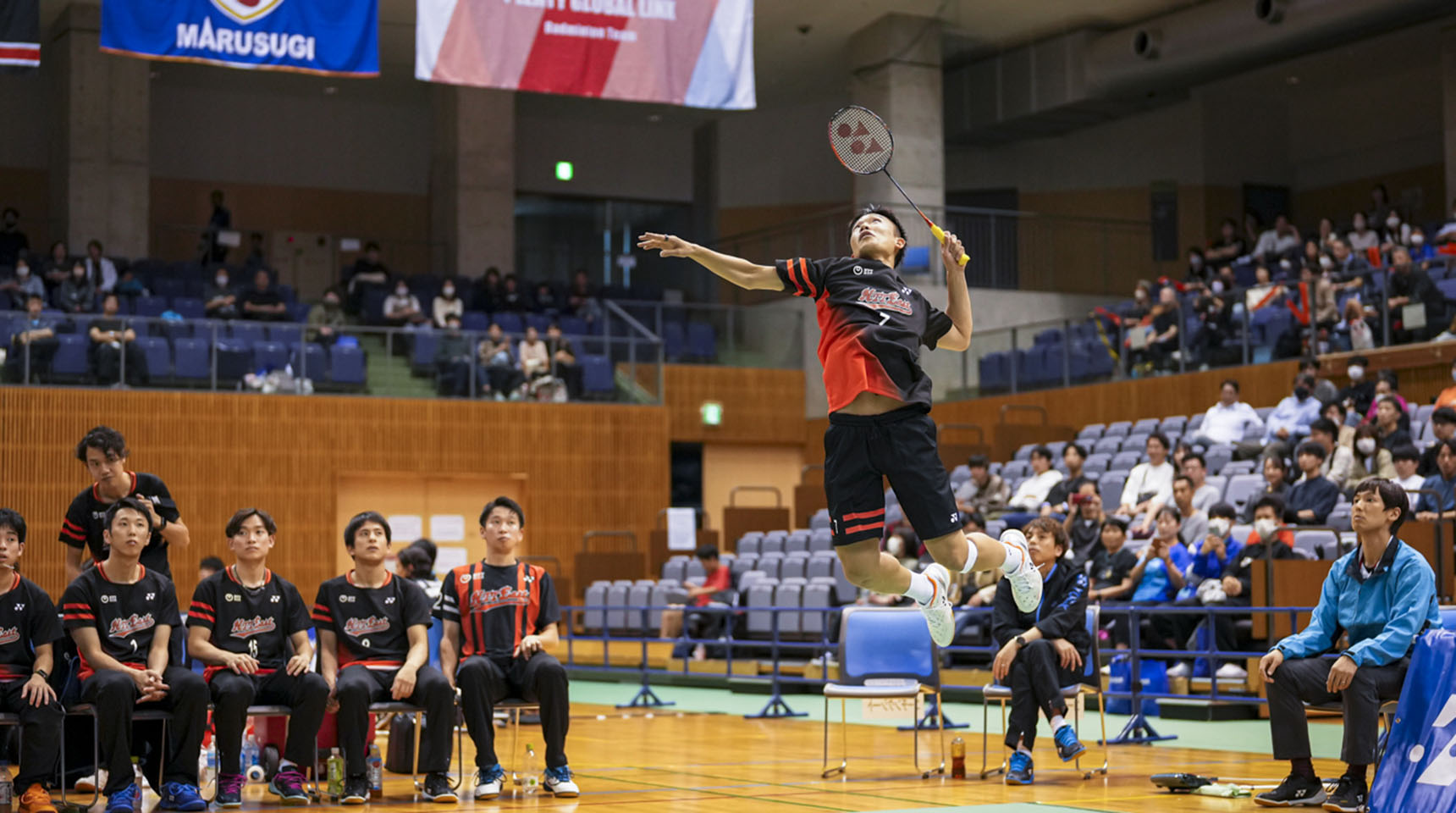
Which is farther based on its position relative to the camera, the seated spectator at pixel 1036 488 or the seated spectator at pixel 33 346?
the seated spectator at pixel 33 346

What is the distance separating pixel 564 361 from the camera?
22078 millimetres

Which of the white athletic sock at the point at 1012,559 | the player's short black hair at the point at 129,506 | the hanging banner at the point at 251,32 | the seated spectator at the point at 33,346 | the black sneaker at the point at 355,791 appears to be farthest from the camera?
the seated spectator at the point at 33,346

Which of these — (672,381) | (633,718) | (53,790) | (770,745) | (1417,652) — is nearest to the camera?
(1417,652)

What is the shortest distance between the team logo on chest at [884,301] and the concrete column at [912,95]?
59.3 ft

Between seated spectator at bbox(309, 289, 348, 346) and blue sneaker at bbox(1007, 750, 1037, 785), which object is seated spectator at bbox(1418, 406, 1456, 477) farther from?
seated spectator at bbox(309, 289, 348, 346)

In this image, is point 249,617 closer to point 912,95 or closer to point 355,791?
point 355,791

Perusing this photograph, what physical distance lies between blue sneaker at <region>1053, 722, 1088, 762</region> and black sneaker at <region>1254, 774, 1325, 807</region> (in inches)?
50.0

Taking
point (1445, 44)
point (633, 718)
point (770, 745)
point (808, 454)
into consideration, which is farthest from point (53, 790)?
point (1445, 44)

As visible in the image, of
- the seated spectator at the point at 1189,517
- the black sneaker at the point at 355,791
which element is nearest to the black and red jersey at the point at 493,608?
the black sneaker at the point at 355,791

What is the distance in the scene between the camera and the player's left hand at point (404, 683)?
26.2 ft

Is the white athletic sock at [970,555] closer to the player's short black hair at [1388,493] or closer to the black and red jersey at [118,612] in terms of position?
the player's short black hair at [1388,493]

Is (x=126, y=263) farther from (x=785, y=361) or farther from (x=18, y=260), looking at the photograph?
(x=785, y=361)

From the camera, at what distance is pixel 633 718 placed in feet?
45.1

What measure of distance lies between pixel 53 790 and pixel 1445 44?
21.8 metres
